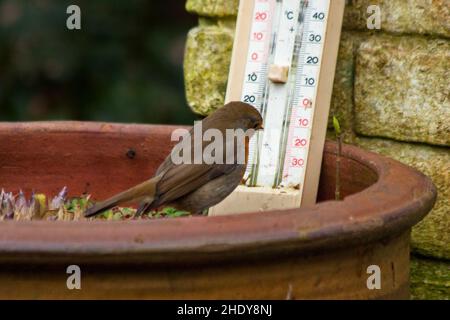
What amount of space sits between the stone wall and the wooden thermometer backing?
7.1 inches

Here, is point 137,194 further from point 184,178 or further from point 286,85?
point 286,85

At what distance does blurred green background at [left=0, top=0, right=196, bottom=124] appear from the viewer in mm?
5719

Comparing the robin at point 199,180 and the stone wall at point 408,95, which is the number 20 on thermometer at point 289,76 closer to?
the robin at point 199,180

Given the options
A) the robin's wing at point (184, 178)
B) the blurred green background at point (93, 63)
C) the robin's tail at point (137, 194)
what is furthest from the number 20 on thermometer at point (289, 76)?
the blurred green background at point (93, 63)

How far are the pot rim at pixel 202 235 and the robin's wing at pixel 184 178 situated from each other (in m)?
0.81

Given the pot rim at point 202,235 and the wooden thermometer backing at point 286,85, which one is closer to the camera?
the pot rim at point 202,235

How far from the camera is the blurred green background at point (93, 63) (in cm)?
572

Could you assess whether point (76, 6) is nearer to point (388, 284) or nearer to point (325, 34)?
point (325, 34)

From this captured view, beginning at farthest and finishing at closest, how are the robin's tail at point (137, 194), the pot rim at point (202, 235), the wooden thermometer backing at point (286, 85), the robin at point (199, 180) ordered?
the wooden thermometer backing at point (286, 85), the robin at point (199, 180), the robin's tail at point (137, 194), the pot rim at point (202, 235)

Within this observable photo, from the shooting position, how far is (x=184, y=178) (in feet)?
9.99

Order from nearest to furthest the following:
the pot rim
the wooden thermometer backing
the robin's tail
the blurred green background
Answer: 1. the pot rim
2. the robin's tail
3. the wooden thermometer backing
4. the blurred green background

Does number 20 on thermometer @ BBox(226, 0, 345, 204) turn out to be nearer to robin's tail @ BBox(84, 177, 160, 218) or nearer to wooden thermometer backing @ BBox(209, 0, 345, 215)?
wooden thermometer backing @ BBox(209, 0, 345, 215)

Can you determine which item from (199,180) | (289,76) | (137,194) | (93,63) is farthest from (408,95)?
(93,63)

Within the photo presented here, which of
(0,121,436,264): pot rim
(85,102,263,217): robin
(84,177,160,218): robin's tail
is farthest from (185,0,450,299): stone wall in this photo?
(0,121,436,264): pot rim
